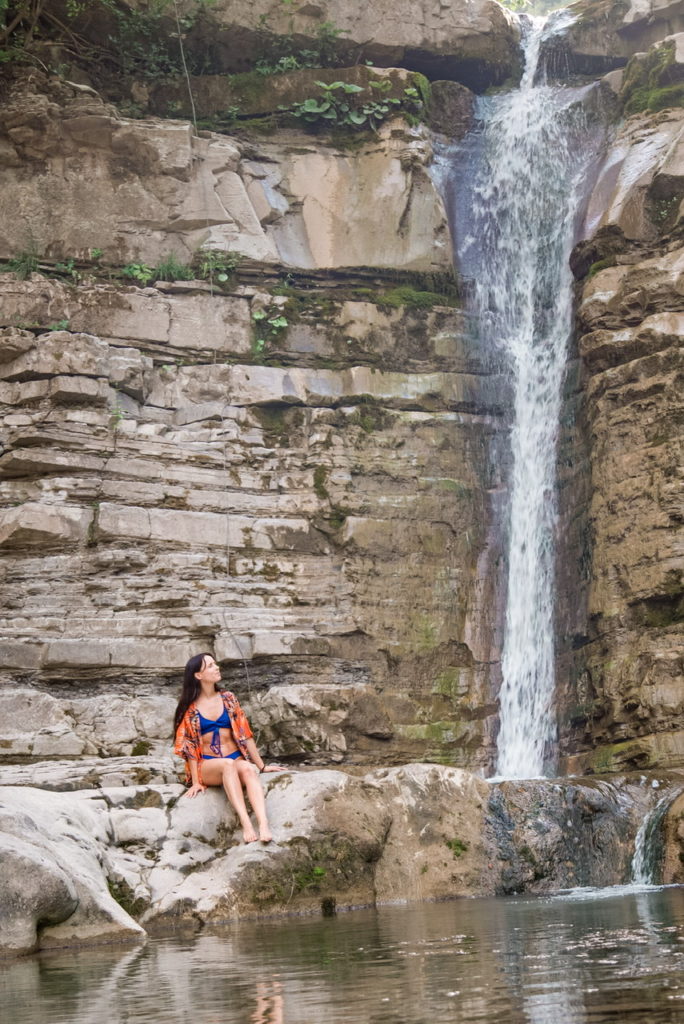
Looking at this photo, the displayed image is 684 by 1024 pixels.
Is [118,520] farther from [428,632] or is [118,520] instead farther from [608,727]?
[608,727]

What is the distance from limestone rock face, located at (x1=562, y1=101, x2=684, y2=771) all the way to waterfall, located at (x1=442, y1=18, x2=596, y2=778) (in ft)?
2.30

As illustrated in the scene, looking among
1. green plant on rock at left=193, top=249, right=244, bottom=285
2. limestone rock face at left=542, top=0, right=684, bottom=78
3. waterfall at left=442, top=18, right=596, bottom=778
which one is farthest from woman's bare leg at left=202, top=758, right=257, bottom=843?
limestone rock face at left=542, top=0, right=684, bottom=78

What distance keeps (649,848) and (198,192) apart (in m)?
11.5

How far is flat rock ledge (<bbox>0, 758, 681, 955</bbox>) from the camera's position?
26.8 ft

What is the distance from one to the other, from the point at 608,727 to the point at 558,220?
789cm

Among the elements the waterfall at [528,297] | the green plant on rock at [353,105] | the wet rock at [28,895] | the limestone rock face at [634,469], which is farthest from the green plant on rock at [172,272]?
the wet rock at [28,895]

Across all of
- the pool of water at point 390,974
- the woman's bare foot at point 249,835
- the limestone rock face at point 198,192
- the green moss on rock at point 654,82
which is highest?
the green moss on rock at point 654,82

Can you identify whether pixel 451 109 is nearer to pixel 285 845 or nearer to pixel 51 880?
pixel 285 845

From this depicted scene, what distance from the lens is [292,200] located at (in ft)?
61.4

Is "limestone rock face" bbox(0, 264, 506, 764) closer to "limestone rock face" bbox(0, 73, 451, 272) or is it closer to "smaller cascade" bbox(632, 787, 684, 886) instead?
"limestone rock face" bbox(0, 73, 451, 272)

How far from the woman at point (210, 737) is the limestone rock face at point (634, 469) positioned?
A: 556cm

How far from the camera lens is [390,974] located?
5055 millimetres

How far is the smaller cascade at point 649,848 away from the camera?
A: 35.6ft

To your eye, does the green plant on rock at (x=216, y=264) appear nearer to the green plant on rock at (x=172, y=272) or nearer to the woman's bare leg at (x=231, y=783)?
the green plant on rock at (x=172, y=272)
